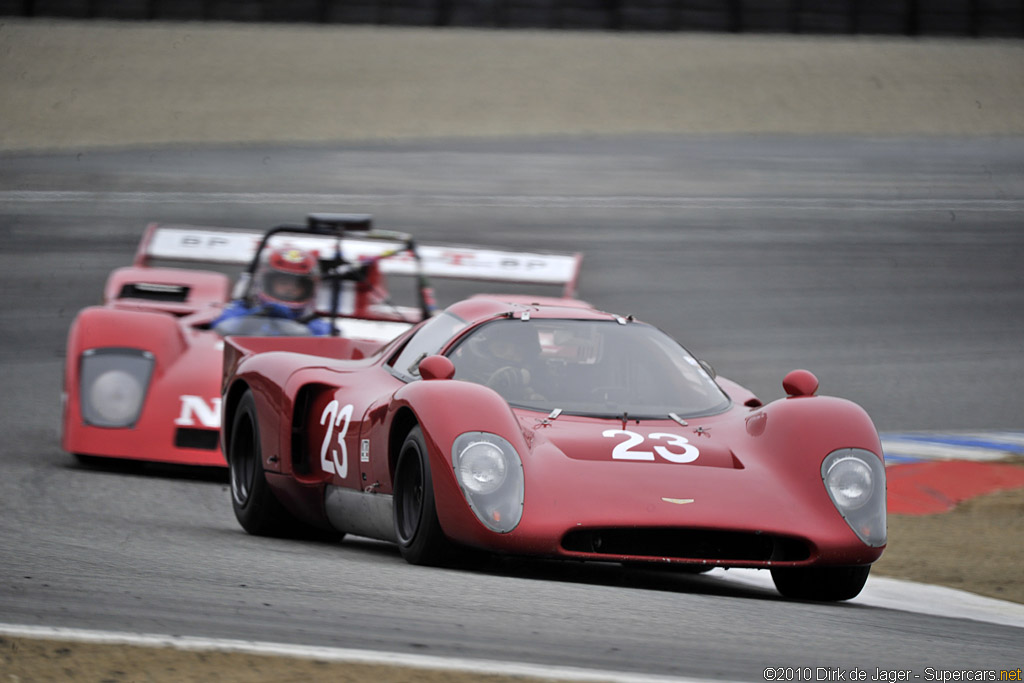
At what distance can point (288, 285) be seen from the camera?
8984 mm

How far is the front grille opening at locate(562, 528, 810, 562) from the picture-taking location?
178 inches

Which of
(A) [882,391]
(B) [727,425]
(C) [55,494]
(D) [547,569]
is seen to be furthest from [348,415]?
(A) [882,391]

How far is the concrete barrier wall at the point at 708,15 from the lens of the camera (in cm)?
2569

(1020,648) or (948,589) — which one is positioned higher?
(1020,648)

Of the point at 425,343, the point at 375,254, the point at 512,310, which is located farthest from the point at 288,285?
the point at 512,310

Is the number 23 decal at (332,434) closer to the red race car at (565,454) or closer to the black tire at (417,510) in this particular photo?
the red race car at (565,454)

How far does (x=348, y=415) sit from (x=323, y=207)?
492 inches

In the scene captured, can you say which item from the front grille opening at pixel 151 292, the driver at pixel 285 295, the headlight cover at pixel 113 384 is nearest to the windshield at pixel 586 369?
the headlight cover at pixel 113 384

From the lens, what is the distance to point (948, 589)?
18.7ft

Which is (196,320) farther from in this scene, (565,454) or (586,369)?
(565,454)

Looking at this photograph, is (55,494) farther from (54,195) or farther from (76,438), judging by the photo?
(54,195)

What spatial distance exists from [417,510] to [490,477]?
1.24 feet

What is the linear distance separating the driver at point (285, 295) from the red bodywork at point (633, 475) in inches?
131

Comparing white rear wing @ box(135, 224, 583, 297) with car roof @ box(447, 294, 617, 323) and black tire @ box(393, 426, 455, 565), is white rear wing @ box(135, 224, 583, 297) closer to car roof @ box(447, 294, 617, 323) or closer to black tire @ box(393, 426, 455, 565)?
car roof @ box(447, 294, 617, 323)
